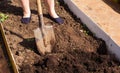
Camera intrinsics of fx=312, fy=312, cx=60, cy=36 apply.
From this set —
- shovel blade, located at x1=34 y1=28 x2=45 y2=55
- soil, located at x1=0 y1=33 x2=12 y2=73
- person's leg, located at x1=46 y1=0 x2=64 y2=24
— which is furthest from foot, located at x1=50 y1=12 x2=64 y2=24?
soil, located at x1=0 y1=33 x2=12 y2=73

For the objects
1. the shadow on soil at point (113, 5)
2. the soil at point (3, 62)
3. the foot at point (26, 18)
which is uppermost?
the shadow on soil at point (113, 5)

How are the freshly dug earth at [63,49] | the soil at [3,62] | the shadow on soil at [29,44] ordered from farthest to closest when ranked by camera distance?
the shadow on soil at [29,44], the soil at [3,62], the freshly dug earth at [63,49]

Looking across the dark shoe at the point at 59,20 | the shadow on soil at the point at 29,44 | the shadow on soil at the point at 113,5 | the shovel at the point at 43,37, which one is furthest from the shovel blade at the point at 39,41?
the shadow on soil at the point at 113,5

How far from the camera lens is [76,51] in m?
4.65

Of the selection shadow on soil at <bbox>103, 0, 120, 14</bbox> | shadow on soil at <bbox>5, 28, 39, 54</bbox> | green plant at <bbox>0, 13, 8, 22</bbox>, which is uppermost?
shadow on soil at <bbox>103, 0, 120, 14</bbox>

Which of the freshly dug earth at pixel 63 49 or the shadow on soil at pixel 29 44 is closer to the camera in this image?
the freshly dug earth at pixel 63 49

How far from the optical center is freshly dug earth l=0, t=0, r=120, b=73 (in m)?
4.27

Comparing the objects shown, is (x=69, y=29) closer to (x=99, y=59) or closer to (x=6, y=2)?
(x=99, y=59)

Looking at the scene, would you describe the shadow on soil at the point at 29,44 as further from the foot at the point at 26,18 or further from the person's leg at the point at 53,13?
→ the person's leg at the point at 53,13

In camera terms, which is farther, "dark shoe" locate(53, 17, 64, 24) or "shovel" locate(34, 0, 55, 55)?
"dark shoe" locate(53, 17, 64, 24)

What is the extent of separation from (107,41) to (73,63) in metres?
0.69

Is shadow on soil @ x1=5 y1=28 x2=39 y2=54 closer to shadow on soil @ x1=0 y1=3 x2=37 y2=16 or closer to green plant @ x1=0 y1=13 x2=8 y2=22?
green plant @ x1=0 y1=13 x2=8 y2=22

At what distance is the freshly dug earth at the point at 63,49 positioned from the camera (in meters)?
4.27

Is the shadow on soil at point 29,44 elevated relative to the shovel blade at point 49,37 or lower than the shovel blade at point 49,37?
lower
